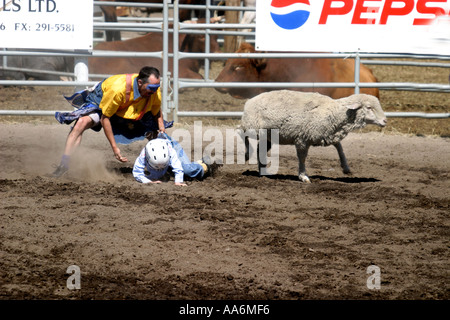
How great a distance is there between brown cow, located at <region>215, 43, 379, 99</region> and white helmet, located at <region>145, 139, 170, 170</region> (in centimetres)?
376

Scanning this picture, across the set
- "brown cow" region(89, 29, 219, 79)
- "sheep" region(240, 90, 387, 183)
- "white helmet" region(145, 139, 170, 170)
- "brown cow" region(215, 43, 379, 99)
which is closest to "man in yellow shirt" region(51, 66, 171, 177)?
"white helmet" region(145, 139, 170, 170)

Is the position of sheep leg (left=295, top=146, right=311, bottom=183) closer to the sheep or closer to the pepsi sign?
the sheep

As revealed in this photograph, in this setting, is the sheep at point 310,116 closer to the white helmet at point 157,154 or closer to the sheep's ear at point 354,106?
the sheep's ear at point 354,106

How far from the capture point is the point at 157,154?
6422 mm

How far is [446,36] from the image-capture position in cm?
926

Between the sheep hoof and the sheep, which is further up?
the sheep

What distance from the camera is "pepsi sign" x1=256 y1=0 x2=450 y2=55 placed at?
912cm

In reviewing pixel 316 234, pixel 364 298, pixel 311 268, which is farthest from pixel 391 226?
pixel 364 298

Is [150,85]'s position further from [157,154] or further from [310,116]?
[310,116]

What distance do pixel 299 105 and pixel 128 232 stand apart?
2.44 meters

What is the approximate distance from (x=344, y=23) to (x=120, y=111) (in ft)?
12.5

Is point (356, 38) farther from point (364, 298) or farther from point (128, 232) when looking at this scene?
point (364, 298)

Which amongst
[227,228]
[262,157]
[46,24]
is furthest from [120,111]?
[46,24]

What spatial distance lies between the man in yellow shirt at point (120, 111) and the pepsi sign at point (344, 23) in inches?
108
